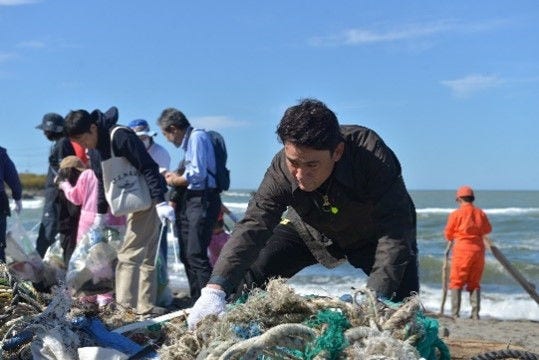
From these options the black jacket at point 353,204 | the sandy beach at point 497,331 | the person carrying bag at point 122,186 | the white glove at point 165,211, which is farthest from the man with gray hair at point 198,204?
the black jacket at point 353,204

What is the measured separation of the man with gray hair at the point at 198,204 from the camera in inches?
255

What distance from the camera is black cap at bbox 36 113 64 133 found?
301 inches

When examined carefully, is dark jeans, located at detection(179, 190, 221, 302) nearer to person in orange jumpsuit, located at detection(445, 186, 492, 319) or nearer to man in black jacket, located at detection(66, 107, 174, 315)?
man in black jacket, located at detection(66, 107, 174, 315)

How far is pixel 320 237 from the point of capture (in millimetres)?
4000

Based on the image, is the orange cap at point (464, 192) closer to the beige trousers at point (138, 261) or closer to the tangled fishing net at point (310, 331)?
the beige trousers at point (138, 261)

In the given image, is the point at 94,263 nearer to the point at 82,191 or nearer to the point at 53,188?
the point at 82,191

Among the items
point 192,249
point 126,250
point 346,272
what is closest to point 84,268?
point 126,250

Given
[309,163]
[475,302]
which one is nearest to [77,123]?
[309,163]

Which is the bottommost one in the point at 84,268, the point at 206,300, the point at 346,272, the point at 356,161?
the point at 346,272

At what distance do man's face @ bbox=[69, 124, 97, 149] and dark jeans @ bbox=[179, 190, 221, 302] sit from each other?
3.02 feet

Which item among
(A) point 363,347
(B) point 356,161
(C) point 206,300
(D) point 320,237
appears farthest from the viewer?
(D) point 320,237

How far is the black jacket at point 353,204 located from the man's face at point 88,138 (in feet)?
9.13

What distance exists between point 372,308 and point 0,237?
4.86 meters

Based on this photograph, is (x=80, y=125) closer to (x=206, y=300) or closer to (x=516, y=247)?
(x=206, y=300)
